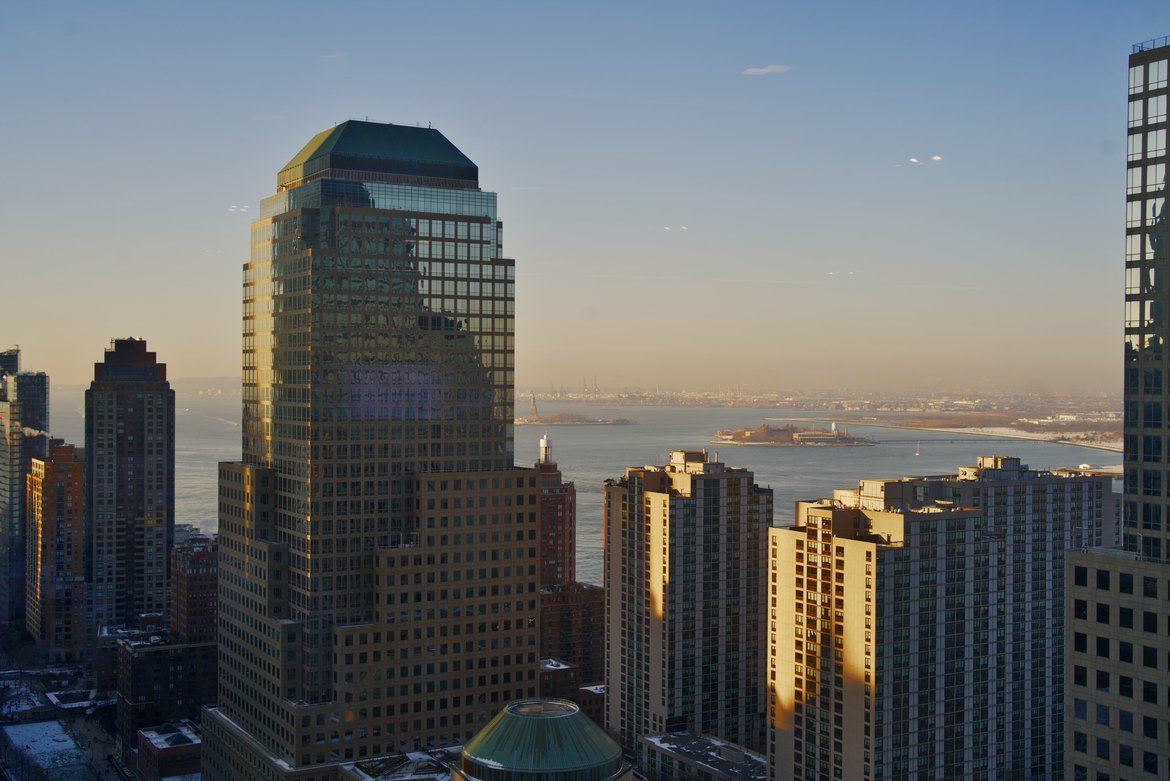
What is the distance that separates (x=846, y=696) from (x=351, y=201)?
26.9 meters

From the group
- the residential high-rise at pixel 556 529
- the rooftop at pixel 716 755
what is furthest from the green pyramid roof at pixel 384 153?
the residential high-rise at pixel 556 529

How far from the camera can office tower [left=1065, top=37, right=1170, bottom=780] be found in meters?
24.8

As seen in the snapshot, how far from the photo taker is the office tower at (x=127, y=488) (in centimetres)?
10025

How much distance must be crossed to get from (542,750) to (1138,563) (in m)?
18.4

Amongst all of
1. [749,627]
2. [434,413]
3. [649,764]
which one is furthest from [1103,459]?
[434,413]

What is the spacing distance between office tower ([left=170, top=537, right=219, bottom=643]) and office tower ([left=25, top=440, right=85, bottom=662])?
1869cm

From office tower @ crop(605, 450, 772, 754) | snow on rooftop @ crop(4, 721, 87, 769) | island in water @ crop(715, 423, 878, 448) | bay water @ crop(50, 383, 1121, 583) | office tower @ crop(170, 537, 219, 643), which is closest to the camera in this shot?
office tower @ crop(605, 450, 772, 754)

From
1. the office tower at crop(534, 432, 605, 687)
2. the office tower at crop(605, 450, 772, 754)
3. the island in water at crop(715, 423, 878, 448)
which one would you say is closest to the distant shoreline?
the island in water at crop(715, 423, 878, 448)

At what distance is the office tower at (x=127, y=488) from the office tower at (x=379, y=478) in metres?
53.7

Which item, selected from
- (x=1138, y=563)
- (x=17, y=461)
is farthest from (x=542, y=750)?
(x=17, y=461)

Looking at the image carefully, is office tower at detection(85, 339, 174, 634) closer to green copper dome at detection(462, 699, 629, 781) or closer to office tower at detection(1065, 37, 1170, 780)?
green copper dome at detection(462, 699, 629, 781)

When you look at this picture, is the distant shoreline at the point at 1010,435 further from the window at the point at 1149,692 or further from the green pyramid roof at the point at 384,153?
the window at the point at 1149,692

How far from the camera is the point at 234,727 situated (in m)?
51.7

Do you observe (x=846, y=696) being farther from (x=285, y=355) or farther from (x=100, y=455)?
(x=100, y=455)
